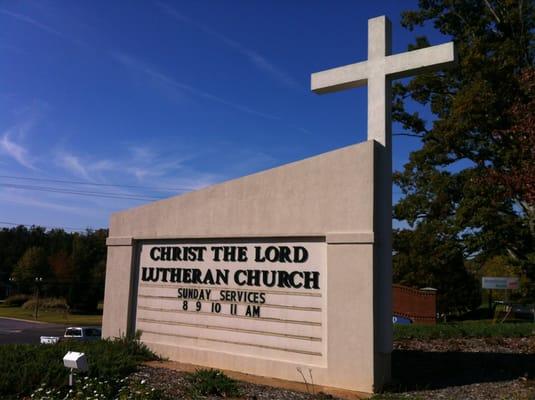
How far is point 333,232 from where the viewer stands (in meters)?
7.72

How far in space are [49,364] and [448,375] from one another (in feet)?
19.4

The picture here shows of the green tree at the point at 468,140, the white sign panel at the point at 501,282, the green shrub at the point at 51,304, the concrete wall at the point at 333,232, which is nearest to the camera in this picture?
the concrete wall at the point at 333,232

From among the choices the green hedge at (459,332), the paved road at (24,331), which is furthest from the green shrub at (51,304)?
the green hedge at (459,332)

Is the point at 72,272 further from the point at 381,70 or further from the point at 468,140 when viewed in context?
the point at 381,70

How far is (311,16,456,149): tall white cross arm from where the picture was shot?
803 centimetres

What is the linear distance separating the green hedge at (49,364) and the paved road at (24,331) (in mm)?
24568

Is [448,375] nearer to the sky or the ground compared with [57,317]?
nearer to the sky

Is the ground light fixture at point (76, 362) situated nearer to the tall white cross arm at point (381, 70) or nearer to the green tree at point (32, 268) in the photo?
the tall white cross arm at point (381, 70)

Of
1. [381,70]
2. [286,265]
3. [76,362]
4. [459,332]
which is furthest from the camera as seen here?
[459,332]

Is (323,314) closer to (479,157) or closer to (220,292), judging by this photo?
(220,292)

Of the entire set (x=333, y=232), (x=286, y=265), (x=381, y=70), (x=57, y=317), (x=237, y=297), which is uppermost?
(x=381, y=70)

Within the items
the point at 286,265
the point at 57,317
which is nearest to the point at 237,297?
the point at 286,265

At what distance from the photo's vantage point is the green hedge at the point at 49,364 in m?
6.49

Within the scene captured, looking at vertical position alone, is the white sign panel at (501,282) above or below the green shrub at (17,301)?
above
